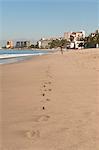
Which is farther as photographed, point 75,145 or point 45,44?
point 45,44

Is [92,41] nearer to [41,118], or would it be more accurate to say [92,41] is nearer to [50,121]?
[41,118]

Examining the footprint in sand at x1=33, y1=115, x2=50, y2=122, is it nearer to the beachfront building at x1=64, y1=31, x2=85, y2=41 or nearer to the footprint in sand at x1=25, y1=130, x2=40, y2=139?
the footprint in sand at x1=25, y1=130, x2=40, y2=139

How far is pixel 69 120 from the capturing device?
12.9ft

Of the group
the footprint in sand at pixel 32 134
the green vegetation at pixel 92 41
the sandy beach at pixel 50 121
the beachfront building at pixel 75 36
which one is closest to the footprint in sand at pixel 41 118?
the sandy beach at pixel 50 121

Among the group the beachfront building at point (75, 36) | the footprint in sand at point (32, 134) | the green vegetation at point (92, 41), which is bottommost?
the footprint in sand at point (32, 134)

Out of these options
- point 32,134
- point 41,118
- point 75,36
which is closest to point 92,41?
point 75,36

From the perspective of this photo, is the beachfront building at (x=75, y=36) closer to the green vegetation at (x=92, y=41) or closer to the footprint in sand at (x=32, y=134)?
the green vegetation at (x=92, y=41)

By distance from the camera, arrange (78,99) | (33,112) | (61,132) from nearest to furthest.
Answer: (61,132) → (33,112) → (78,99)

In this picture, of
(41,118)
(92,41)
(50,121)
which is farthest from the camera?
(92,41)

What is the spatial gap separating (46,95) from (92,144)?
3.06 meters

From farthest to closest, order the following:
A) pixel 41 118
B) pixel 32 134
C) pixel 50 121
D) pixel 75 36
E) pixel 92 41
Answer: pixel 75 36, pixel 92 41, pixel 41 118, pixel 50 121, pixel 32 134

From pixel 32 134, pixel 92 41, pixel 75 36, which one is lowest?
pixel 32 134

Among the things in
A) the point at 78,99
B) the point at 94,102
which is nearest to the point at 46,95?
the point at 78,99

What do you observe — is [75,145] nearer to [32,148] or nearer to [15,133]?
[32,148]
